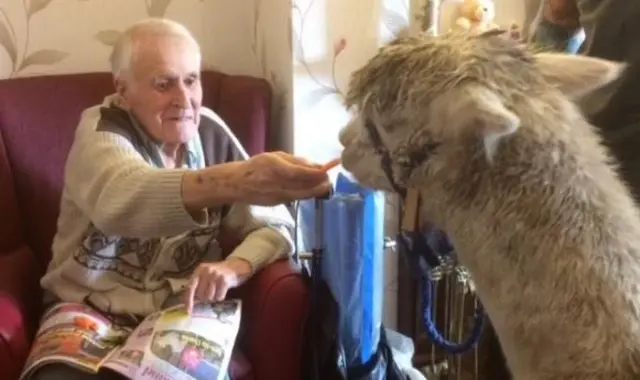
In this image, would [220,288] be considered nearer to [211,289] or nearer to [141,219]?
[211,289]

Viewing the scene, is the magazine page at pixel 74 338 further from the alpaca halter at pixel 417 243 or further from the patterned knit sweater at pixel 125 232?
the alpaca halter at pixel 417 243

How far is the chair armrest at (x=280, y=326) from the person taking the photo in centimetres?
183

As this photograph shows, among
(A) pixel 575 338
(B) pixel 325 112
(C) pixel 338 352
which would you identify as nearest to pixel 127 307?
(C) pixel 338 352

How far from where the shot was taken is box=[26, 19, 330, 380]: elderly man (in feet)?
5.78

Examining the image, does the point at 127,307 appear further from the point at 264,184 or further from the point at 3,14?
the point at 3,14

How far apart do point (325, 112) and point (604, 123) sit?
0.99 metres

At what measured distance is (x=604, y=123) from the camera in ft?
4.97

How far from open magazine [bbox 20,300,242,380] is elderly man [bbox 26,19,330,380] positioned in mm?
35

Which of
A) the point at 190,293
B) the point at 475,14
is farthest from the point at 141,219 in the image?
the point at 475,14

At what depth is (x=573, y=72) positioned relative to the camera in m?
1.14

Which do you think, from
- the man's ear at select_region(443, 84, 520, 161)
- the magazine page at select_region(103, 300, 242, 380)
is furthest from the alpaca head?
the magazine page at select_region(103, 300, 242, 380)

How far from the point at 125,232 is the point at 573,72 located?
97 centimetres

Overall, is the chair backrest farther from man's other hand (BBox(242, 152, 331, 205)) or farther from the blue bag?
man's other hand (BBox(242, 152, 331, 205))

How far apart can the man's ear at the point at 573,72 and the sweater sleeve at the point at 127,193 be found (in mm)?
798
